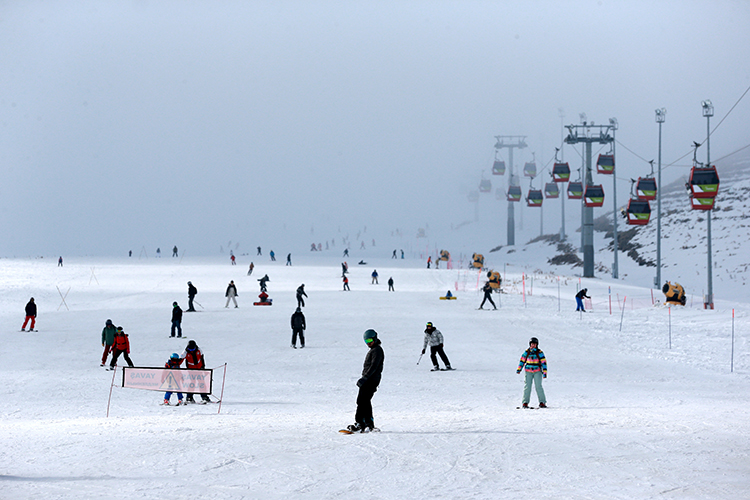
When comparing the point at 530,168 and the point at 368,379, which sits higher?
the point at 530,168

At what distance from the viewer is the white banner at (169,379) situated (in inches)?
540

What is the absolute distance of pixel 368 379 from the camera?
9.76m

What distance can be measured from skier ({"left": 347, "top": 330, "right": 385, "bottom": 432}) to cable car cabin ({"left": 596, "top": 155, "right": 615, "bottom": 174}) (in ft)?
157

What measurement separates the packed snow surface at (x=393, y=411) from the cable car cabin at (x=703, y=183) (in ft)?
18.3

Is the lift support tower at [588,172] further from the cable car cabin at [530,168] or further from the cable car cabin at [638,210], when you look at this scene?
the cable car cabin at [530,168]

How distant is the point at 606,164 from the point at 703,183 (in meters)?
20.7

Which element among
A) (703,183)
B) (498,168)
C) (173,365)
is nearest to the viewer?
(173,365)

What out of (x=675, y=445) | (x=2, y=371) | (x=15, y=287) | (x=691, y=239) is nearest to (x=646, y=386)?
(x=675, y=445)

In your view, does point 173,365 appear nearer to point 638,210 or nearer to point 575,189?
point 638,210

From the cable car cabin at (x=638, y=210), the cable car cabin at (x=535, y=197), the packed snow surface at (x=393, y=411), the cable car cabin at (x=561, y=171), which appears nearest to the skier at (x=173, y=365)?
the packed snow surface at (x=393, y=411)

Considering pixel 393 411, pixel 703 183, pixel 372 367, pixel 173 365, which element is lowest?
pixel 393 411

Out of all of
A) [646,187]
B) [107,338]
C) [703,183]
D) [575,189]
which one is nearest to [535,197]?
[575,189]

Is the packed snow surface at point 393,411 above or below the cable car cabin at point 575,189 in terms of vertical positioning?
below

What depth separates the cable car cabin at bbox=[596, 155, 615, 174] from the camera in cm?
5409
